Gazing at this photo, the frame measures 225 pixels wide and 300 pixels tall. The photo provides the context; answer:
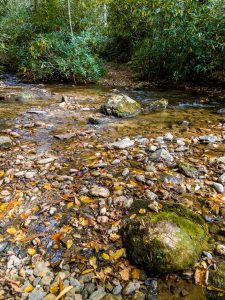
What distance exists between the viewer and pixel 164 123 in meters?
5.65

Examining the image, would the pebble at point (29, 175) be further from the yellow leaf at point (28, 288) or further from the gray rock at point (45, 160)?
the yellow leaf at point (28, 288)

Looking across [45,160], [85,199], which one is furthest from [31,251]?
[45,160]

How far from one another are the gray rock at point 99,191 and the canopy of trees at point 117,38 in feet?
24.5

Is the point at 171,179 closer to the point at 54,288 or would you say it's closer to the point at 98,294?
the point at 98,294

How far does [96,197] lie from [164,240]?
41.1 inches

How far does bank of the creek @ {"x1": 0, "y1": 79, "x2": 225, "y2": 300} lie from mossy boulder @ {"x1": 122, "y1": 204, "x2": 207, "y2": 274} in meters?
0.07

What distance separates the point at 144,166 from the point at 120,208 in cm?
99

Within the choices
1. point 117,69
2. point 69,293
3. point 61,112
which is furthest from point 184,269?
point 117,69

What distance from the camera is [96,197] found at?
2.94 metres

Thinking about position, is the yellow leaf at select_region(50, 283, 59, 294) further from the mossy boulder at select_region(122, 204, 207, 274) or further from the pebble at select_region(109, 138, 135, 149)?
the pebble at select_region(109, 138, 135, 149)

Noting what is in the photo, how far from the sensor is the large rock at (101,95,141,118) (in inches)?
245

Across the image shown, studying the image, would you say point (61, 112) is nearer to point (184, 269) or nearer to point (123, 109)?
point (123, 109)

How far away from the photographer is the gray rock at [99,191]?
295cm

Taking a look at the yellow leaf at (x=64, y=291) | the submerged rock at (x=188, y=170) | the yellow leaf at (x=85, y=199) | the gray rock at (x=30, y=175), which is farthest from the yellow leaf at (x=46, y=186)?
the submerged rock at (x=188, y=170)
